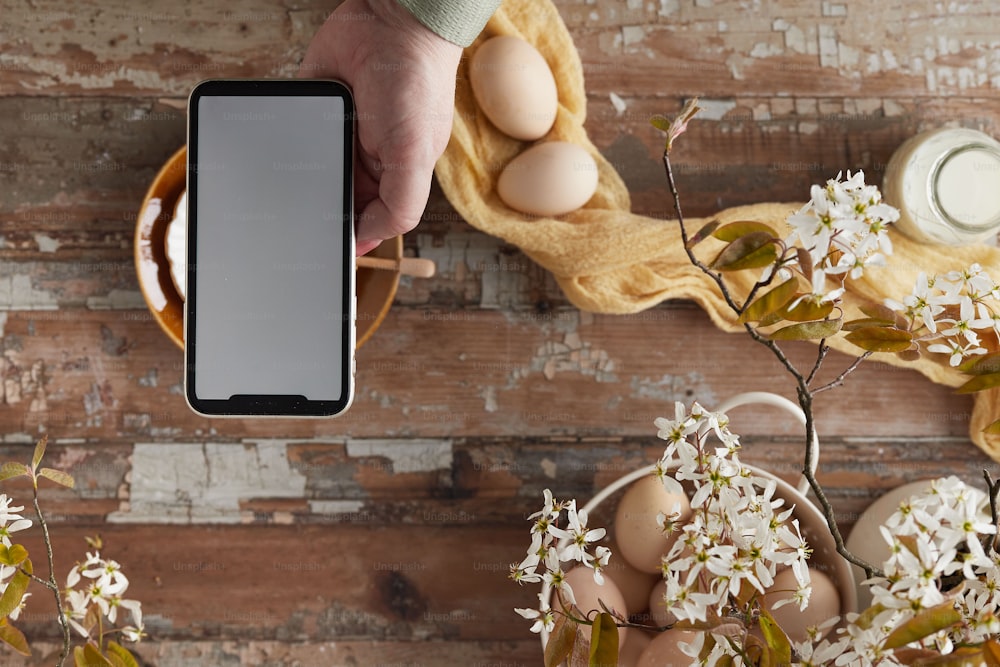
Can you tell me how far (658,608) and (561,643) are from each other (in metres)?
0.22

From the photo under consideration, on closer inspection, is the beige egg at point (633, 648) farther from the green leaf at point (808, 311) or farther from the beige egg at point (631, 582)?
the green leaf at point (808, 311)

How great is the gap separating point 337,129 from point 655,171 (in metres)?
0.36

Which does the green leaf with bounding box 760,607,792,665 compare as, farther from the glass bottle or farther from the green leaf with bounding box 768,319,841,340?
the glass bottle

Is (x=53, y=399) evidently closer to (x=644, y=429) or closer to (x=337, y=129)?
(x=337, y=129)

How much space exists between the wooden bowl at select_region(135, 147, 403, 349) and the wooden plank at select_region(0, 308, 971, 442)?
69 mm

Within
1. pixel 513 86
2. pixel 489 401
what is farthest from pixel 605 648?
pixel 513 86

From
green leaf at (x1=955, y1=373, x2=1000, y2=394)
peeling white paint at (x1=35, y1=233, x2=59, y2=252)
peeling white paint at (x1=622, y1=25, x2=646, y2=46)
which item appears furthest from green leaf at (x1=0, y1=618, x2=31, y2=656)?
peeling white paint at (x1=622, y1=25, x2=646, y2=46)

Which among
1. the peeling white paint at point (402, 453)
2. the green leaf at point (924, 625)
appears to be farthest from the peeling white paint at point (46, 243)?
the green leaf at point (924, 625)

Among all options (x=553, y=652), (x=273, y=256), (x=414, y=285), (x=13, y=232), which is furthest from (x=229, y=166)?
(x=553, y=652)

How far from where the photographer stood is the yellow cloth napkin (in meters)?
0.74

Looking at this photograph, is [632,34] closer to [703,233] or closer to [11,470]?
[703,233]

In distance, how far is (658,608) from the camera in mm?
665

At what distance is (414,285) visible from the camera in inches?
31.4

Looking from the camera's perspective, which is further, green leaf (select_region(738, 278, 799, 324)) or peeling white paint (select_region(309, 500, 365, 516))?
peeling white paint (select_region(309, 500, 365, 516))
